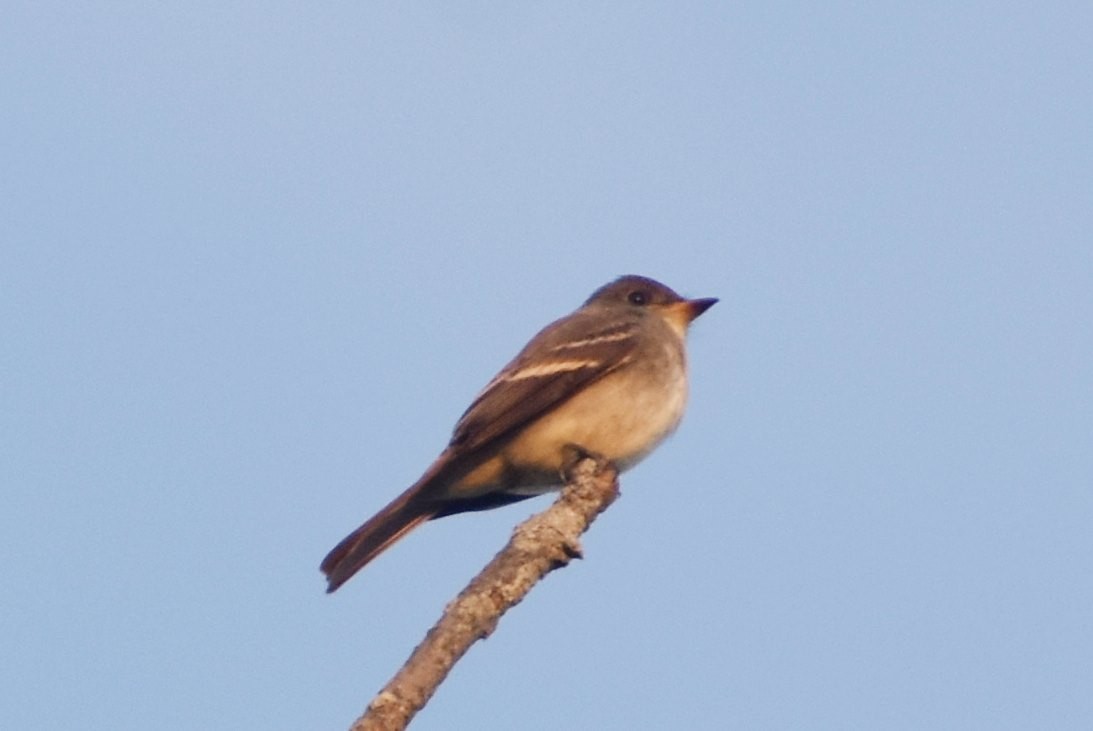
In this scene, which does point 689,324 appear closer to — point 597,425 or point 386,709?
point 597,425

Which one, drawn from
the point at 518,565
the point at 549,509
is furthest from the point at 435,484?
the point at 518,565

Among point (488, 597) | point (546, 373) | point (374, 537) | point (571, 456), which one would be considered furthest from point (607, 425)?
point (488, 597)

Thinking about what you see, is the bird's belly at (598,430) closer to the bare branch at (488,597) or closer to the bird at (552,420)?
the bird at (552,420)

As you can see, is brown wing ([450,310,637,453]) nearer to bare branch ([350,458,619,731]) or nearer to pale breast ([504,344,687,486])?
pale breast ([504,344,687,486])

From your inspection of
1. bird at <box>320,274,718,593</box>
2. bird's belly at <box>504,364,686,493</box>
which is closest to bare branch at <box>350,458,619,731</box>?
bird at <box>320,274,718,593</box>

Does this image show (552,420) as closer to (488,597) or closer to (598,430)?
(598,430)

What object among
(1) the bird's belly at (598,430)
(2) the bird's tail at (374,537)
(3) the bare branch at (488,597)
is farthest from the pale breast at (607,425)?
(3) the bare branch at (488,597)

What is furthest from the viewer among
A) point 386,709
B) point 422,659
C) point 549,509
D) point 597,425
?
point 597,425
